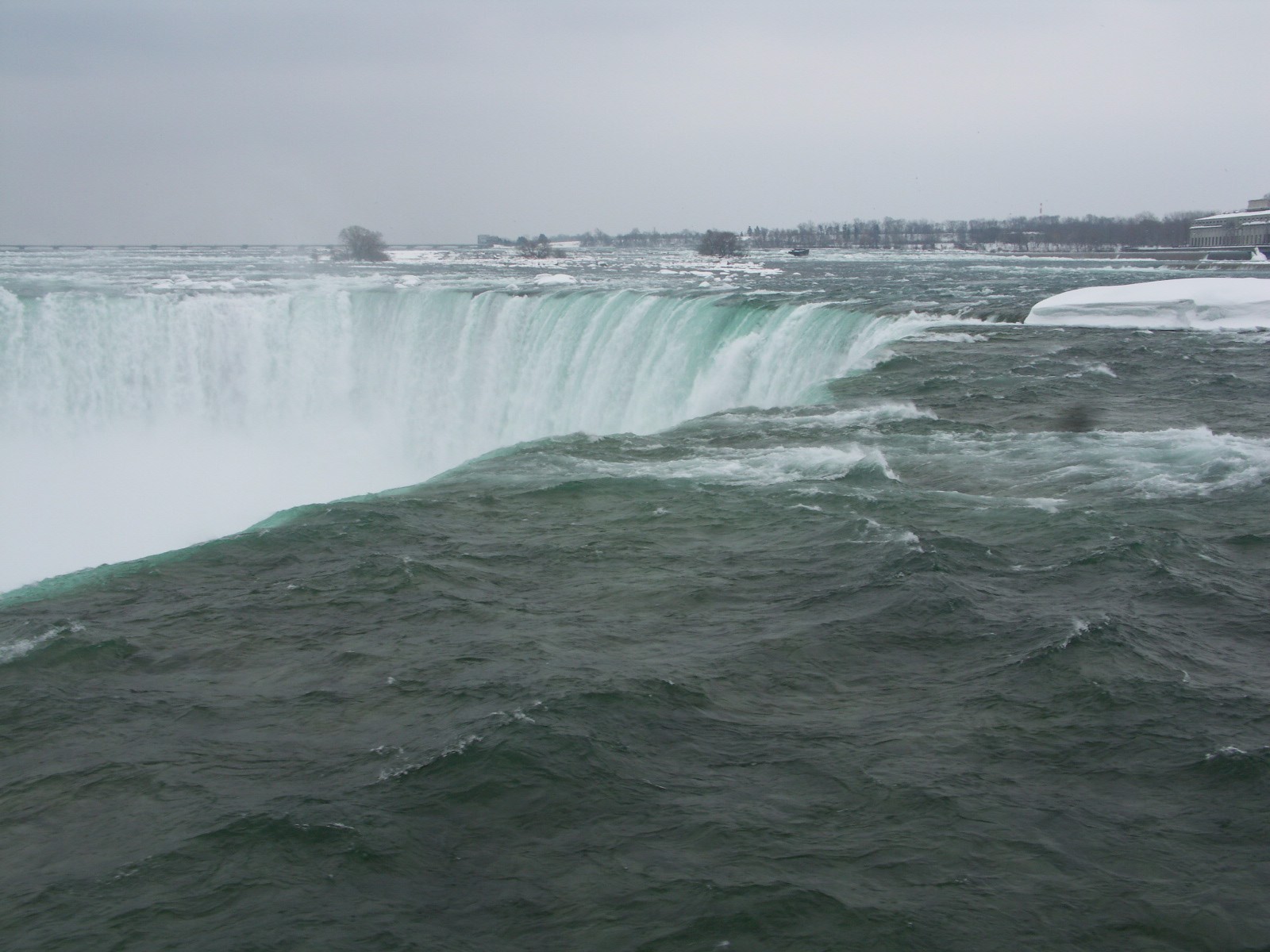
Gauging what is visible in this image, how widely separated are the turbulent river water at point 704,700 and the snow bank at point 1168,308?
8.81 m

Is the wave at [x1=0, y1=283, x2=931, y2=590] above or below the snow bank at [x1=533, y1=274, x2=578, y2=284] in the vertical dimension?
below

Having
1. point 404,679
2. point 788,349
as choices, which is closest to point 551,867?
point 404,679

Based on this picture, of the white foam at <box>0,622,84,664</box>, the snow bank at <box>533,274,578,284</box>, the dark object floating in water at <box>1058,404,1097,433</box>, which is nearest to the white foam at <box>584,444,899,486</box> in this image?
the dark object floating in water at <box>1058,404,1097,433</box>

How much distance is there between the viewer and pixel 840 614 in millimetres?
10352

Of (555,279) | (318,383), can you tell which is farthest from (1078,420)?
(555,279)

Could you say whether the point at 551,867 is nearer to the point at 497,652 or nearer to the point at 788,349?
the point at 497,652

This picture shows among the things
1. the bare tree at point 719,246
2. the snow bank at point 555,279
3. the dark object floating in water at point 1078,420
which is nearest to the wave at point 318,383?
the dark object floating in water at point 1078,420

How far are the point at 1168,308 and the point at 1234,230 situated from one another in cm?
5172

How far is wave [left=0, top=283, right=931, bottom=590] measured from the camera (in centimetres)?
2603

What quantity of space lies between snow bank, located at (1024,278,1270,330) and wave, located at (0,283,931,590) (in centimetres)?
481

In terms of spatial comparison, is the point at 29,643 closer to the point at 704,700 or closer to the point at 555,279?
the point at 704,700

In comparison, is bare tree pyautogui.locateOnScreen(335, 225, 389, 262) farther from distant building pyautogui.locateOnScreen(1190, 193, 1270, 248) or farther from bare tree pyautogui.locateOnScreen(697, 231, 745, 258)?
distant building pyautogui.locateOnScreen(1190, 193, 1270, 248)

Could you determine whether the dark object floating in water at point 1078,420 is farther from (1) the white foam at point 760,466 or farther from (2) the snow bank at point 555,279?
(2) the snow bank at point 555,279

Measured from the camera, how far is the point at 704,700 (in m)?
8.78
